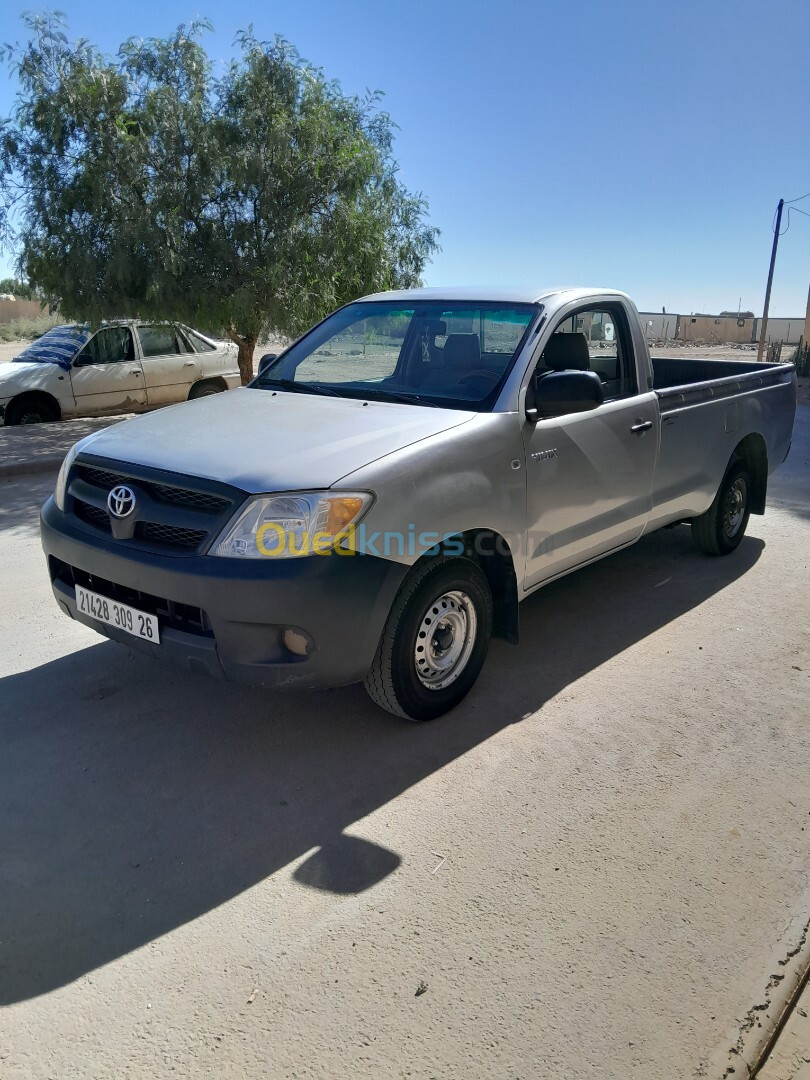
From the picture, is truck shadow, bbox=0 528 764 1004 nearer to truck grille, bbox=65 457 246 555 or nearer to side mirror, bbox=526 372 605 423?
truck grille, bbox=65 457 246 555

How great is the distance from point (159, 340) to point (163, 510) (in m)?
9.28

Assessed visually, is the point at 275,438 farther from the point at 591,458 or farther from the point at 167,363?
the point at 167,363

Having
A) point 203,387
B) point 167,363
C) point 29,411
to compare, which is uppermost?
point 167,363

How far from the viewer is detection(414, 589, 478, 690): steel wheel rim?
136 inches

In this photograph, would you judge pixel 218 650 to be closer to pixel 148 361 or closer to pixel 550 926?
pixel 550 926

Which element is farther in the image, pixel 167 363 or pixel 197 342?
pixel 197 342

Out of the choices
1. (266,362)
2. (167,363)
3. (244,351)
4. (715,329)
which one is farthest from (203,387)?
(715,329)

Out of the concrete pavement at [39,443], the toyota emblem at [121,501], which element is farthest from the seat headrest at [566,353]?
the concrete pavement at [39,443]

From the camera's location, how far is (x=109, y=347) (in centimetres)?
1136

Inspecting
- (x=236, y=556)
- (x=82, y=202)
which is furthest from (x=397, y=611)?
(x=82, y=202)

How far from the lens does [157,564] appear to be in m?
3.06

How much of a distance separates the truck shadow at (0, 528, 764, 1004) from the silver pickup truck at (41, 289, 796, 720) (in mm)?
309

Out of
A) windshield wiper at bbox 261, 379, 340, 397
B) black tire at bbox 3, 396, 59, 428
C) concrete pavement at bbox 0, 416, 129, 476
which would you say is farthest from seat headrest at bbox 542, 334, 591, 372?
black tire at bbox 3, 396, 59, 428

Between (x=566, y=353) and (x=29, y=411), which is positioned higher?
(x=566, y=353)
